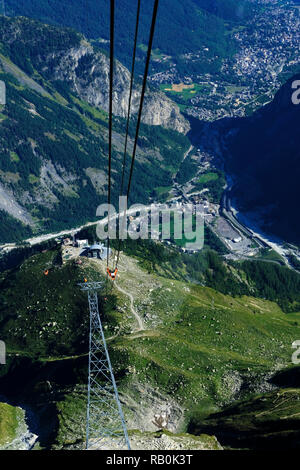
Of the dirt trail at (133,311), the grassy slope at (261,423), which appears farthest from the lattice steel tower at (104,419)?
the grassy slope at (261,423)

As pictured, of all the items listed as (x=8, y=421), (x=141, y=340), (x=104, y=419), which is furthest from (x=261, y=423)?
(x=8, y=421)

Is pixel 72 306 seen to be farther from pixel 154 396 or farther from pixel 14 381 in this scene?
pixel 154 396

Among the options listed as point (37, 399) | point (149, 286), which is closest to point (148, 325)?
point (149, 286)

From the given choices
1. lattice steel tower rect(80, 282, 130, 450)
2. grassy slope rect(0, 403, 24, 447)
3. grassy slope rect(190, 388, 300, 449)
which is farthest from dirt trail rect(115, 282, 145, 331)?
grassy slope rect(0, 403, 24, 447)

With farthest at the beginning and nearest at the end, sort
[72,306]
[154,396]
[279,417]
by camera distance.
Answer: [72,306], [154,396], [279,417]

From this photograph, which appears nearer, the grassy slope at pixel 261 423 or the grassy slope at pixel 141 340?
the grassy slope at pixel 261 423

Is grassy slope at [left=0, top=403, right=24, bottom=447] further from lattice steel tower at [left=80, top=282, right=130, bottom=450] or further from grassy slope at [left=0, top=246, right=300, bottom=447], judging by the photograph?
lattice steel tower at [left=80, top=282, right=130, bottom=450]

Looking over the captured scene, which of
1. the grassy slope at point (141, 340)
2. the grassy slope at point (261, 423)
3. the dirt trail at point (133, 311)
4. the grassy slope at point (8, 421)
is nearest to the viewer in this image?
the grassy slope at point (261, 423)

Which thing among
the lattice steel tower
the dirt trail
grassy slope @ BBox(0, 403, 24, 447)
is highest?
the dirt trail

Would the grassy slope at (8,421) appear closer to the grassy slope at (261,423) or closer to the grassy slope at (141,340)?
the grassy slope at (141,340)

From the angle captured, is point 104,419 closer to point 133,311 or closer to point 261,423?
point 261,423

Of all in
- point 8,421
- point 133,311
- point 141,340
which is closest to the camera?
point 8,421
